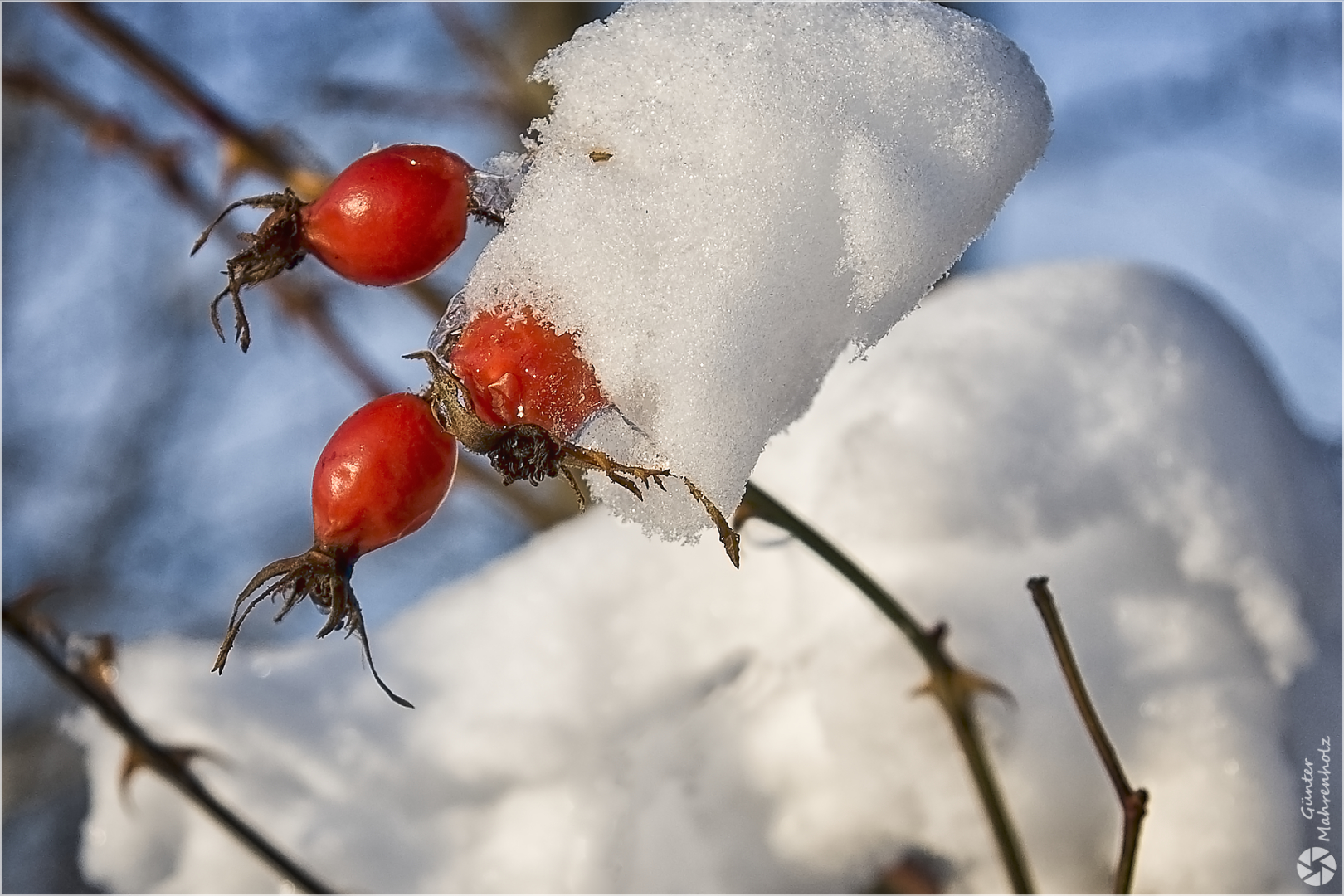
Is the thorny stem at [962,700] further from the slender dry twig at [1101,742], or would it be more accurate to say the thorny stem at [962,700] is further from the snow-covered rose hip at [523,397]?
the snow-covered rose hip at [523,397]

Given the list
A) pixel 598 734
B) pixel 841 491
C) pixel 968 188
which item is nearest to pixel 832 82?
pixel 968 188

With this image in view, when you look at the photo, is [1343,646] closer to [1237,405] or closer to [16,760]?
[1237,405]

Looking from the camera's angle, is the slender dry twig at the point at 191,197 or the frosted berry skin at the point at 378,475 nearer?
the frosted berry skin at the point at 378,475

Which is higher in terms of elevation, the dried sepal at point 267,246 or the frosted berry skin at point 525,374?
the dried sepal at point 267,246

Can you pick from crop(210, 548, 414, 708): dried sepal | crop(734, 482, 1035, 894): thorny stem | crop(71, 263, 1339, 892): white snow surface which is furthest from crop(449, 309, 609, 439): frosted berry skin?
crop(71, 263, 1339, 892): white snow surface

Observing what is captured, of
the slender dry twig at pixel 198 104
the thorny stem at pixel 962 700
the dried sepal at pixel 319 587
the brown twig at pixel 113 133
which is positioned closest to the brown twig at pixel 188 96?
the slender dry twig at pixel 198 104

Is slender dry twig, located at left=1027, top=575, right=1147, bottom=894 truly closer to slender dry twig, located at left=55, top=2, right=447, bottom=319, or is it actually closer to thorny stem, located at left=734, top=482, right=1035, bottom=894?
thorny stem, located at left=734, top=482, right=1035, bottom=894

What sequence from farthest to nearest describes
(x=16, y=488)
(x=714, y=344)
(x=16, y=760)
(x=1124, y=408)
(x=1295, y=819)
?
(x=16, y=488)
(x=16, y=760)
(x=1124, y=408)
(x=1295, y=819)
(x=714, y=344)
